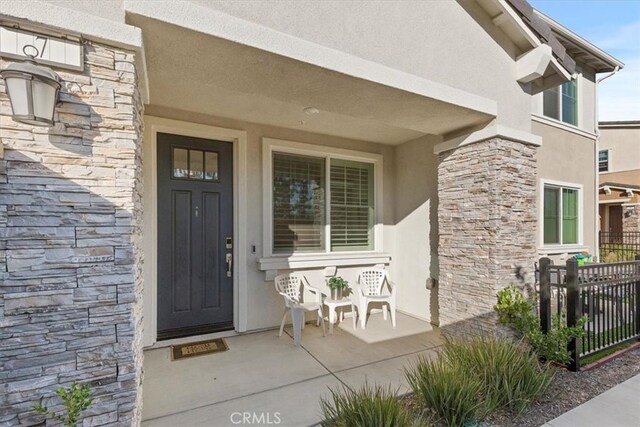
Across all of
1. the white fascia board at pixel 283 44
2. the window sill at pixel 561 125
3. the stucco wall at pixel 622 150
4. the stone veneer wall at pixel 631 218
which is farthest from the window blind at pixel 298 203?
the stucco wall at pixel 622 150

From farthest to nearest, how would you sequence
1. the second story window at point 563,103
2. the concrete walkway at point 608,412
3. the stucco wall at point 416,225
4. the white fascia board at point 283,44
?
the second story window at point 563,103, the stucco wall at point 416,225, the concrete walkway at point 608,412, the white fascia board at point 283,44

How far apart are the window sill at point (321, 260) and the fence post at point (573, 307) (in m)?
2.71

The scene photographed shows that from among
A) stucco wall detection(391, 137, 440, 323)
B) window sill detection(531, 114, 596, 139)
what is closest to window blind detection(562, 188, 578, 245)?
window sill detection(531, 114, 596, 139)

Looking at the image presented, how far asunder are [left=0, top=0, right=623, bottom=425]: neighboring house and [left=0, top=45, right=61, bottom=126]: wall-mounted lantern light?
12 centimetres

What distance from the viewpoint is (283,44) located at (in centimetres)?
234

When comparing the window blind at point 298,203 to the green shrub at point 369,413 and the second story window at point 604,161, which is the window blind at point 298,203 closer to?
the green shrub at point 369,413

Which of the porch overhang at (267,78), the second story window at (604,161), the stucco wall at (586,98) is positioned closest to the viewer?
the porch overhang at (267,78)

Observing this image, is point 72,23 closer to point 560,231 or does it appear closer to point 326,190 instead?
point 326,190

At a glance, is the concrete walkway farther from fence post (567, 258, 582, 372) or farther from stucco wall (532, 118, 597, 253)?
stucco wall (532, 118, 597, 253)

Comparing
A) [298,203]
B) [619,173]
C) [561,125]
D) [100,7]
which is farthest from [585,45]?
[619,173]

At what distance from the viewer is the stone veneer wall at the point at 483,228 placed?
3.51 m

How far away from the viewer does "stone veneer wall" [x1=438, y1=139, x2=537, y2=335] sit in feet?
11.5

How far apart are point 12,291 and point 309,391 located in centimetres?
241

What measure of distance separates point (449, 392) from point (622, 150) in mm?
16847
